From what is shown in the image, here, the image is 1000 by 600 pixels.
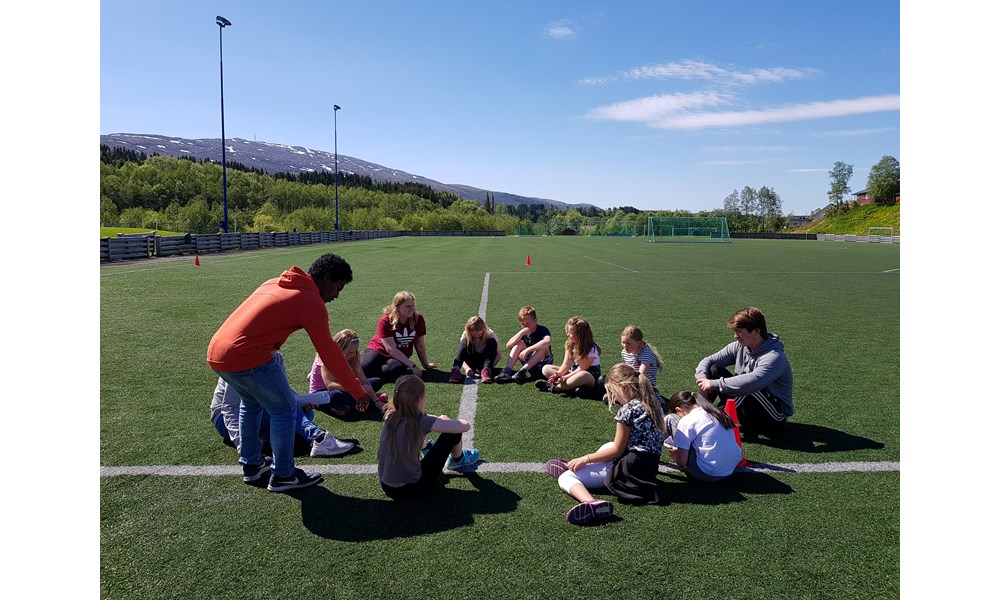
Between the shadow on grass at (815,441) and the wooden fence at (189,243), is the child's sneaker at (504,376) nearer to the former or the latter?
the shadow on grass at (815,441)

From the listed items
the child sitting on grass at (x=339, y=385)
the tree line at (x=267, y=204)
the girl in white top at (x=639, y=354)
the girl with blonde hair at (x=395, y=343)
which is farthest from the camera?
the tree line at (x=267, y=204)

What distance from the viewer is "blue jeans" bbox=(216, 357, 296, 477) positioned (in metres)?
4.14

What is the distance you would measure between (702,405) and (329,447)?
3.04 m

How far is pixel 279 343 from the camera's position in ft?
13.7

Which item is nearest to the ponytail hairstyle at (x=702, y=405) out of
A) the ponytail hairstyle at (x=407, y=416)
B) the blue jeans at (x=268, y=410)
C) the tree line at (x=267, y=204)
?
the ponytail hairstyle at (x=407, y=416)

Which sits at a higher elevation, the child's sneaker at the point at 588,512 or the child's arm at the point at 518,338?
the child's arm at the point at 518,338

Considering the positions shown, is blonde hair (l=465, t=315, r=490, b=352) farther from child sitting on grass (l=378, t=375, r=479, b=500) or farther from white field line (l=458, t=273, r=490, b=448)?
child sitting on grass (l=378, t=375, r=479, b=500)

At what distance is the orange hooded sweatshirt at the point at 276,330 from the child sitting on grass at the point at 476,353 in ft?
11.3

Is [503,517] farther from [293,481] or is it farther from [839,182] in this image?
[839,182]

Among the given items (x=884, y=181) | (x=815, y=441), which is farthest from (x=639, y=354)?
(x=884, y=181)

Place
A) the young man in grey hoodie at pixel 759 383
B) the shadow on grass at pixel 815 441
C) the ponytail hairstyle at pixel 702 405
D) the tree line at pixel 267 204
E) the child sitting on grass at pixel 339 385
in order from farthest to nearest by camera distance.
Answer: the tree line at pixel 267 204 < the child sitting on grass at pixel 339 385 < the young man in grey hoodie at pixel 759 383 < the shadow on grass at pixel 815 441 < the ponytail hairstyle at pixel 702 405

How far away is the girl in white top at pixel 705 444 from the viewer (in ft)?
14.5

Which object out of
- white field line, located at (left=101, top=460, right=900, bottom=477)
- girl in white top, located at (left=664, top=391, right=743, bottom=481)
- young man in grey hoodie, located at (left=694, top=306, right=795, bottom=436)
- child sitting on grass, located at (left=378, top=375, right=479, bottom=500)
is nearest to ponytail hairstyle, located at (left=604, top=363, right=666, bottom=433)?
girl in white top, located at (left=664, top=391, right=743, bottom=481)

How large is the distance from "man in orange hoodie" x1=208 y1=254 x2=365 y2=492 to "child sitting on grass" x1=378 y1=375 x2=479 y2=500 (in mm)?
304
